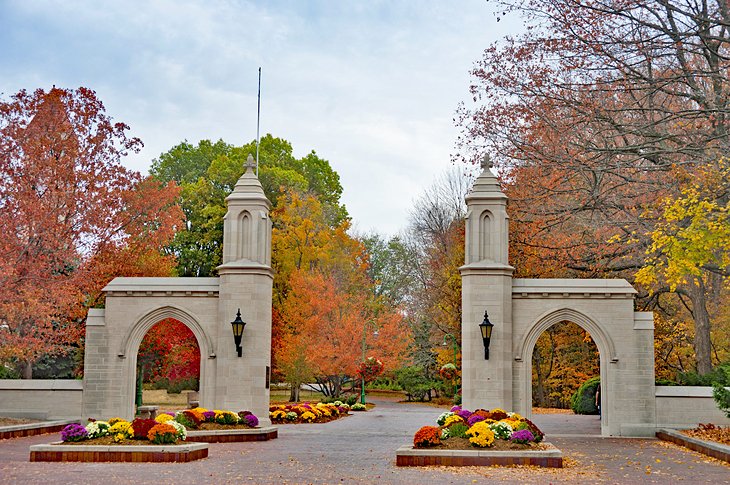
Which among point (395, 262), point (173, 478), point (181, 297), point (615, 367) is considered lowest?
point (173, 478)

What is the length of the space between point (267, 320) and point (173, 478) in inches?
358

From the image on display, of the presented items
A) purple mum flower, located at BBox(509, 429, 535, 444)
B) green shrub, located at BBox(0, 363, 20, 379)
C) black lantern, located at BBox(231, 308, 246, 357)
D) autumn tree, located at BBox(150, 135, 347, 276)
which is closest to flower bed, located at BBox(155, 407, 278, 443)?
black lantern, located at BBox(231, 308, 246, 357)

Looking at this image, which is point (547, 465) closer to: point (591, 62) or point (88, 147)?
point (591, 62)

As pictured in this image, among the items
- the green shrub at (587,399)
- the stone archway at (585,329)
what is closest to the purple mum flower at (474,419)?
the stone archway at (585,329)

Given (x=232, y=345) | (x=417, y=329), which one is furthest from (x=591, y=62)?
(x=417, y=329)

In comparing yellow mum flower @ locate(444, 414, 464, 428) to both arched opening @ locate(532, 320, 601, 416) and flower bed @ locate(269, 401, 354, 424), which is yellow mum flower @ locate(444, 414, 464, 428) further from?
arched opening @ locate(532, 320, 601, 416)

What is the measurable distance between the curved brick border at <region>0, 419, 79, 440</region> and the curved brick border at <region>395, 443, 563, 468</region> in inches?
363

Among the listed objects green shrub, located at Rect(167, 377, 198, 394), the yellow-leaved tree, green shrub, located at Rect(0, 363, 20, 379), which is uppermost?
the yellow-leaved tree

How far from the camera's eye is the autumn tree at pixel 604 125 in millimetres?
16906

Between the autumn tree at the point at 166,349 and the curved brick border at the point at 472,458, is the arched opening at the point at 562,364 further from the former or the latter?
the curved brick border at the point at 472,458

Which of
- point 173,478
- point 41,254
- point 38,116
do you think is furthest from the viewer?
point 38,116

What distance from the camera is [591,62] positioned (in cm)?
1762

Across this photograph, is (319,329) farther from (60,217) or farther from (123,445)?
(123,445)

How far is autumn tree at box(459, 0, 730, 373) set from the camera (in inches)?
666
